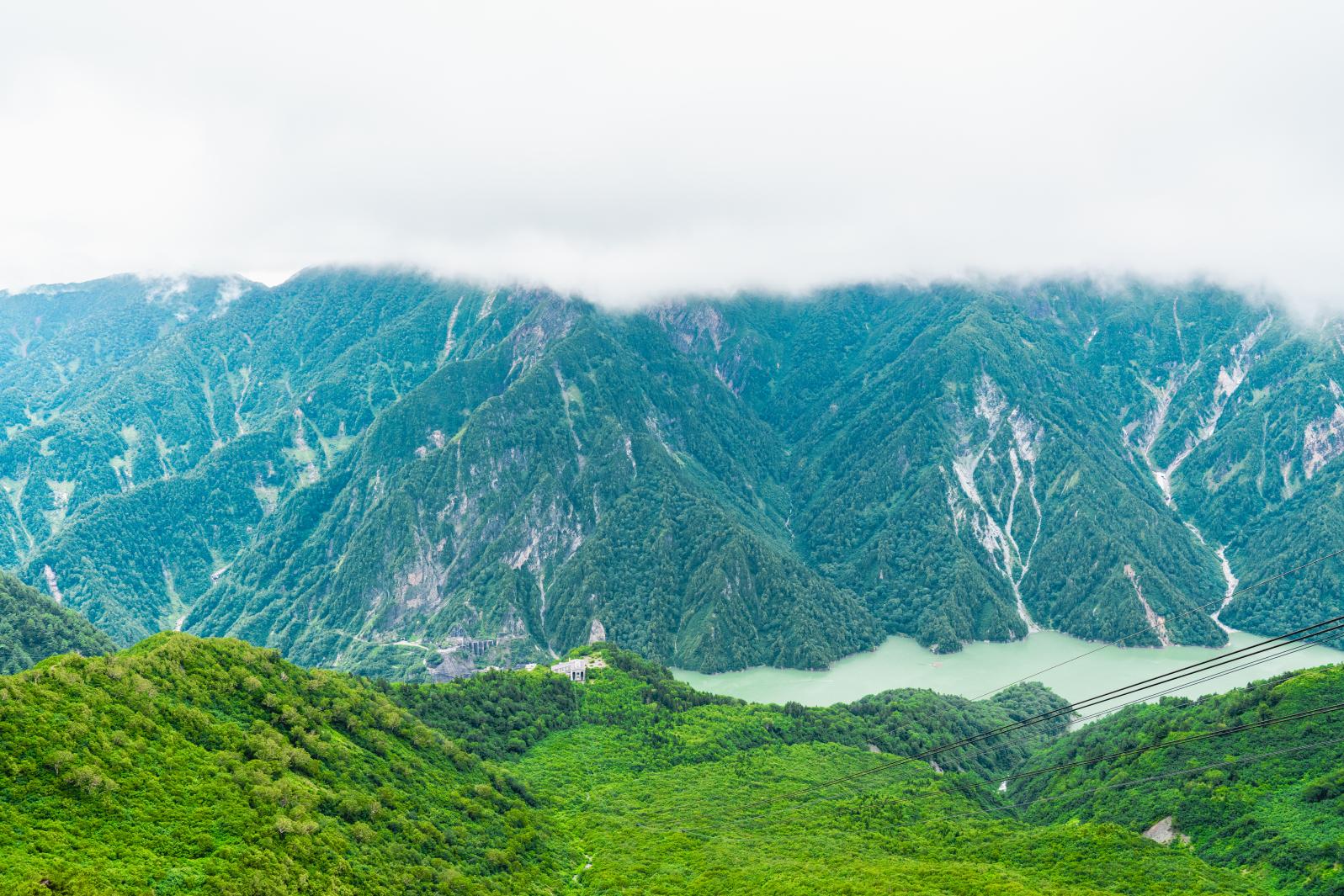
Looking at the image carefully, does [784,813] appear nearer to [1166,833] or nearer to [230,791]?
[1166,833]

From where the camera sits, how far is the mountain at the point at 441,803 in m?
50.1

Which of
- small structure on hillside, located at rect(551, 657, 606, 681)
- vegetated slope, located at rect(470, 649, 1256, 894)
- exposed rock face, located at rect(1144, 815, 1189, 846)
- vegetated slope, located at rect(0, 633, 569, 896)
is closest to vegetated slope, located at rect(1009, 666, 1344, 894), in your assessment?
exposed rock face, located at rect(1144, 815, 1189, 846)

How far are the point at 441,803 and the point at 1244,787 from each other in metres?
76.0

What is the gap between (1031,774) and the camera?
12838 cm

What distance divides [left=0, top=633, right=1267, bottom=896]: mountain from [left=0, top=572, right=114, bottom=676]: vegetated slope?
66.8 meters

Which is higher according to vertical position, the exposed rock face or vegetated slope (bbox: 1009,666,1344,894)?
vegetated slope (bbox: 1009,666,1344,894)

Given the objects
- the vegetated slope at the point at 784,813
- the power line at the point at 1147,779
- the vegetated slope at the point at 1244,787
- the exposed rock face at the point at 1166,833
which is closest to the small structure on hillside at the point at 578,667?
the vegetated slope at the point at 784,813

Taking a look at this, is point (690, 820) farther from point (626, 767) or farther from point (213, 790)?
point (213, 790)

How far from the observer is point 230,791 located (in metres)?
56.8

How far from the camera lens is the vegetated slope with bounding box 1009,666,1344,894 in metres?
74.0

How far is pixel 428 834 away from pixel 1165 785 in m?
75.9

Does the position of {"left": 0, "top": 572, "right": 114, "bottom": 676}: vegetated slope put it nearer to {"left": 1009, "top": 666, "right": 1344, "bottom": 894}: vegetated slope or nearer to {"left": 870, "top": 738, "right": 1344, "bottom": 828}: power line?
{"left": 870, "top": 738, "right": 1344, "bottom": 828}: power line

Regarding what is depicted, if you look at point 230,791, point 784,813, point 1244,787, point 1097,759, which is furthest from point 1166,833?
point 230,791

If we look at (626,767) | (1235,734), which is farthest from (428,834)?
(1235,734)
